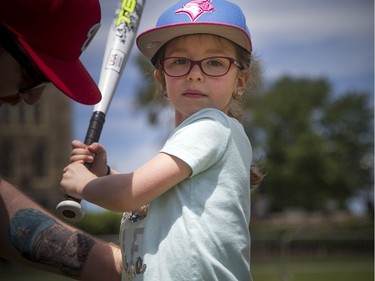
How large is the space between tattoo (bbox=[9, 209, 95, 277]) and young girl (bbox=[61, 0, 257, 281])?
43 centimetres

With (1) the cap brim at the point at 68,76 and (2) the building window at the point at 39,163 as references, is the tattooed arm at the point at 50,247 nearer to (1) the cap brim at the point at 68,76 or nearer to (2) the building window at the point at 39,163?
(1) the cap brim at the point at 68,76

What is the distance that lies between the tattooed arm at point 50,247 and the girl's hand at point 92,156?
393 mm

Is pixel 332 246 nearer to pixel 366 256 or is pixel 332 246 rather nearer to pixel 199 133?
pixel 366 256

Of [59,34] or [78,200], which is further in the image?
[78,200]

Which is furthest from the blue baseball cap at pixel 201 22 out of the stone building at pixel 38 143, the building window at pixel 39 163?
the building window at pixel 39 163

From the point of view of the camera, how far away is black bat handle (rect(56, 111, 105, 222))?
9.72 feet

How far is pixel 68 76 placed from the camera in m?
2.80

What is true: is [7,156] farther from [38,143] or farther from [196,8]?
[196,8]

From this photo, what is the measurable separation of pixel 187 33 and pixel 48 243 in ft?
3.97

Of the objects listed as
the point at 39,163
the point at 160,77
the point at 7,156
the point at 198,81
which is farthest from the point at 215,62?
the point at 39,163

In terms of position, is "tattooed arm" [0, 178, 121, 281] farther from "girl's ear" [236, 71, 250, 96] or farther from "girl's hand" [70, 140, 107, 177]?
"girl's ear" [236, 71, 250, 96]

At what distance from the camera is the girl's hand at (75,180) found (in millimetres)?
2855

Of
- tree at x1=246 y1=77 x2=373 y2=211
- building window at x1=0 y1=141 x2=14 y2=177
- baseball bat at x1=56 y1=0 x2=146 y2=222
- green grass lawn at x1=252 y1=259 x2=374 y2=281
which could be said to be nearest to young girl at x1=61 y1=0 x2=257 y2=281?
baseball bat at x1=56 y1=0 x2=146 y2=222

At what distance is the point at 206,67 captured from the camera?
2.96 m
